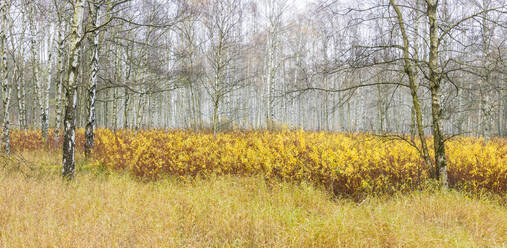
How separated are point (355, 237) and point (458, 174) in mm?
3448

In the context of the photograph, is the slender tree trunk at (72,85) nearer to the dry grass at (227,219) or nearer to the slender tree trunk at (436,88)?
the dry grass at (227,219)

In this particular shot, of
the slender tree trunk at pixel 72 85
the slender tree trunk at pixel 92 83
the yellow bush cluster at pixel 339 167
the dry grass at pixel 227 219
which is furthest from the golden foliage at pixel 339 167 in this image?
the slender tree trunk at pixel 72 85

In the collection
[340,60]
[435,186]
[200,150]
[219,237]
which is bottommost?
[219,237]

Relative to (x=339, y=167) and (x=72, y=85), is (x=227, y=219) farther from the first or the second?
(x=72, y=85)

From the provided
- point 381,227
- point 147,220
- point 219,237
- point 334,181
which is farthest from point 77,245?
point 334,181

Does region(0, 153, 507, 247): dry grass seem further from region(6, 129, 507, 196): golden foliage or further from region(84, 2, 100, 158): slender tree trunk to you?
region(84, 2, 100, 158): slender tree trunk

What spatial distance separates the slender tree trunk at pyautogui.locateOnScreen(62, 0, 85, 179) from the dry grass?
0.40 m

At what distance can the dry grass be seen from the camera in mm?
2596

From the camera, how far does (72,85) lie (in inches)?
173

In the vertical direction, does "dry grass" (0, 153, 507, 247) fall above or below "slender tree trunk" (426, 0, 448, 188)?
below

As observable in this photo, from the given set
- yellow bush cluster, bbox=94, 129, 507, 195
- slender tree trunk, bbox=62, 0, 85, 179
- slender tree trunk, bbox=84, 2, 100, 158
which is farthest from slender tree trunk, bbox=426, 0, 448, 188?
slender tree trunk, bbox=84, 2, 100, 158

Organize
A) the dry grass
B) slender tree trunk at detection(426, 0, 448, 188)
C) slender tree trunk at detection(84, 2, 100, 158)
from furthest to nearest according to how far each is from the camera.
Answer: slender tree trunk at detection(84, 2, 100, 158), slender tree trunk at detection(426, 0, 448, 188), the dry grass

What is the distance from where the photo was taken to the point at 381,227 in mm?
2775

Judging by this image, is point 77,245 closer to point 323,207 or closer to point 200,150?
point 323,207
